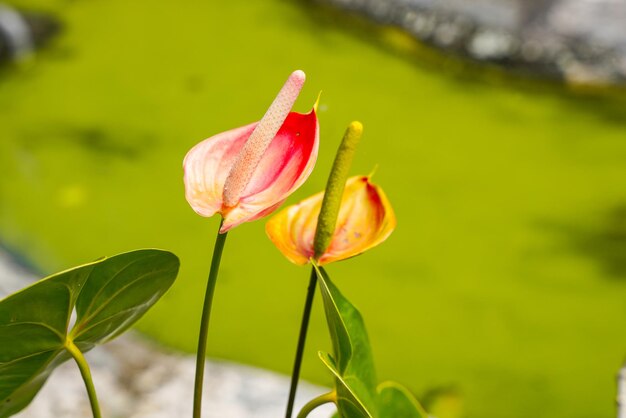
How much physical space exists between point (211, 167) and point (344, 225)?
0.11 m

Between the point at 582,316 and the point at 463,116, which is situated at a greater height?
the point at 463,116

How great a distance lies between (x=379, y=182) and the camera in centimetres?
169

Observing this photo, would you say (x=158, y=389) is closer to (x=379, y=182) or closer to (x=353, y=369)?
(x=353, y=369)

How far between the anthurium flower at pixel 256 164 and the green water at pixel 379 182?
28.9 inches

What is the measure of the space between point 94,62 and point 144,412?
1134 mm

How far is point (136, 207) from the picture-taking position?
1.61 meters

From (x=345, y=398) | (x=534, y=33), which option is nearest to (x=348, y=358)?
(x=345, y=398)

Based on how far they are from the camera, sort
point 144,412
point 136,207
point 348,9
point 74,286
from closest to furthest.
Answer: point 74,286 < point 144,412 < point 136,207 < point 348,9

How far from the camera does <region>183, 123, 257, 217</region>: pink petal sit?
1.94 feet

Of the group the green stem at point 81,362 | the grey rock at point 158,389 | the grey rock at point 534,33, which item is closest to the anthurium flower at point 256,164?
the green stem at point 81,362

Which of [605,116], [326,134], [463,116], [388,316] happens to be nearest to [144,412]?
[388,316]

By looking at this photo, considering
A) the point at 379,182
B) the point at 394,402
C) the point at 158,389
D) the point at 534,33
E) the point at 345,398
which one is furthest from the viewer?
the point at 534,33

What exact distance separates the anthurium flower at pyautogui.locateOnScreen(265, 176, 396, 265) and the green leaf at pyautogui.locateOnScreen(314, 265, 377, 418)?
36 mm

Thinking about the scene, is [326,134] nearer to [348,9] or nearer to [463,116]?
[463,116]
